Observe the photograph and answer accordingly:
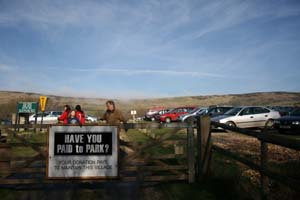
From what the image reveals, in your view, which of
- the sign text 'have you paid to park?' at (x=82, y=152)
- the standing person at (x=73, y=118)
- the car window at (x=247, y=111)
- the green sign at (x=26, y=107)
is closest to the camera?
the sign text 'have you paid to park?' at (x=82, y=152)

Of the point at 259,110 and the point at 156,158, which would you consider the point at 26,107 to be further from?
the point at 156,158

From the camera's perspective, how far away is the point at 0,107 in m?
54.0

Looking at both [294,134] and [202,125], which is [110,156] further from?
[294,134]

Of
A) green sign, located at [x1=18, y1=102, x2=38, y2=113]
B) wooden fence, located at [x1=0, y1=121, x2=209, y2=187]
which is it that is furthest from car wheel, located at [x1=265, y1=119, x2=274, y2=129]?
green sign, located at [x1=18, y1=102, x2=38, y2=113]

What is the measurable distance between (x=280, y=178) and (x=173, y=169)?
285 centimetres

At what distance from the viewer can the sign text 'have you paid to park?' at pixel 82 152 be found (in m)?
6.21

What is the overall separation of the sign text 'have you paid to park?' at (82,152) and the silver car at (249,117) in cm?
1395

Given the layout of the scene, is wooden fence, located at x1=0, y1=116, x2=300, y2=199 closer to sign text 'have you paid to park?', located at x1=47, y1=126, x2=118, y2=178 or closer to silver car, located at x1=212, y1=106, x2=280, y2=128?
sign text 'have you paid to park?', located at x1=47, y1=126, x2=118, y2=178

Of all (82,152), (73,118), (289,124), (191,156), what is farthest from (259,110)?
(82,152)

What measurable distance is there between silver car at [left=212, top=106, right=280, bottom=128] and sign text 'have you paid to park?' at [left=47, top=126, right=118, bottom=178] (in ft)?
45.8

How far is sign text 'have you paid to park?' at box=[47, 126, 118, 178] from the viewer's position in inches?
245

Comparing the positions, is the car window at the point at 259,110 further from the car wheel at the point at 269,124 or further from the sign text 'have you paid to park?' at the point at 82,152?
the sign text 'have you paid to park?' at the point at 82,152

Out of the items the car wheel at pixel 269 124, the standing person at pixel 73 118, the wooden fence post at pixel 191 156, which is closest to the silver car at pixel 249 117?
the car wheel at pixel 269 124

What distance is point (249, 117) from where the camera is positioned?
19.9 meters
